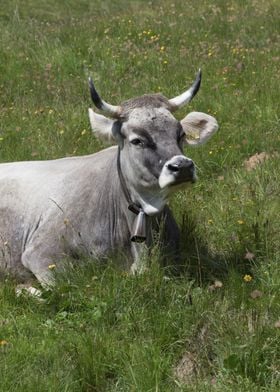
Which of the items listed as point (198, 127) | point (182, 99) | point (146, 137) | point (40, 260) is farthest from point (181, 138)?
point (40, 260)

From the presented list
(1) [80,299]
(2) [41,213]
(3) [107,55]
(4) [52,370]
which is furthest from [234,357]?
(3) [107,55]

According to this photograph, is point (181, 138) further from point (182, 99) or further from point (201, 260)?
point (201, 260)

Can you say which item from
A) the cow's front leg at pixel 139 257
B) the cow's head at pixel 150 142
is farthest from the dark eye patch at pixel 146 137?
the cow's front leg at pixel 139 257

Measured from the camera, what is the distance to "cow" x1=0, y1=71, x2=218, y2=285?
671 centimetres

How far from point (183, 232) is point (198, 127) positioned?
0.91 m

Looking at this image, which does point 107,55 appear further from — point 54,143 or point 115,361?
point 115,361

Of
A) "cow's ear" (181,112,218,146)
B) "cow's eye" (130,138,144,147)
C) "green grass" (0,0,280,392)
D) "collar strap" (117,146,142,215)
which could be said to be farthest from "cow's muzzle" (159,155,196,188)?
"cow's ear" (181,112,218,146)

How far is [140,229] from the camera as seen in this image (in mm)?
6891

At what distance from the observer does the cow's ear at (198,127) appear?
24.2ft

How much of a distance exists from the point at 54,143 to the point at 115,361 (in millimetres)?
5171

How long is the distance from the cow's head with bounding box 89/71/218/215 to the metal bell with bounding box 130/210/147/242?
0.24ft

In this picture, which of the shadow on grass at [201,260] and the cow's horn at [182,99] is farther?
the cow's horn at [182,99]

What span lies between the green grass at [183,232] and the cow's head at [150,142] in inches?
24.1

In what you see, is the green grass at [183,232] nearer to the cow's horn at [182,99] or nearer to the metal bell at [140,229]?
the metal bell at [140,229]
